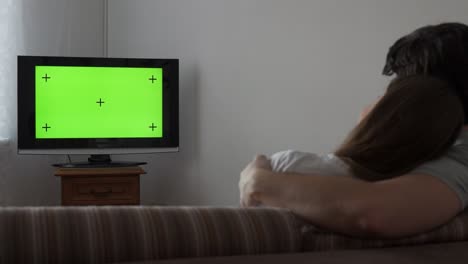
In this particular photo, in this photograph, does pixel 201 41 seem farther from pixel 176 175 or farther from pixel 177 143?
pixel 176 175

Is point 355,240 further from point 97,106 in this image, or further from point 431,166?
point 97,106

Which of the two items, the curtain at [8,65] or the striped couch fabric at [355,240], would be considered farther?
the curtain at [8,65]

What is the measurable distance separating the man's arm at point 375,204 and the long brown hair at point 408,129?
5 cm

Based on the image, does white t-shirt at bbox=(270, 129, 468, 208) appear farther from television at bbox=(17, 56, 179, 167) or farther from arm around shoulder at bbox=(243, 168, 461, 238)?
television at bbox=(17, 56, 179, 167)

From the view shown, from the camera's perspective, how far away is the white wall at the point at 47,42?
13.7ft

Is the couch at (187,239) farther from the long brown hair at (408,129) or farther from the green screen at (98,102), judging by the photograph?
the green screen at (98,102)

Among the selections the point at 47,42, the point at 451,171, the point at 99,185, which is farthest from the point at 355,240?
the point at 47,42

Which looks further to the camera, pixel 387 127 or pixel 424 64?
pixel 424 64

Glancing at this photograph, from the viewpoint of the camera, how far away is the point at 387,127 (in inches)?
39.6

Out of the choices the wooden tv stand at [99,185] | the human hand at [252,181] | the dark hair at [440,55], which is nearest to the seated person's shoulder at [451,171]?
the dark hair at [440,55]

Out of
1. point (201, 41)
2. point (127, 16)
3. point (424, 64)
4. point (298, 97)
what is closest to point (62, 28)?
point (127, 16)

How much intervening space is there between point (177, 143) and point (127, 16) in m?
0.99

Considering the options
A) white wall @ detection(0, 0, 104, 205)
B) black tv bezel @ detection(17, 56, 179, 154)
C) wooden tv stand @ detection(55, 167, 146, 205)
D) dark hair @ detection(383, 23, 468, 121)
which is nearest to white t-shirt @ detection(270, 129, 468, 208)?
dark hair @ detection(383, 23, 468, 121)

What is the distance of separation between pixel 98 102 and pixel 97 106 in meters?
0.02
